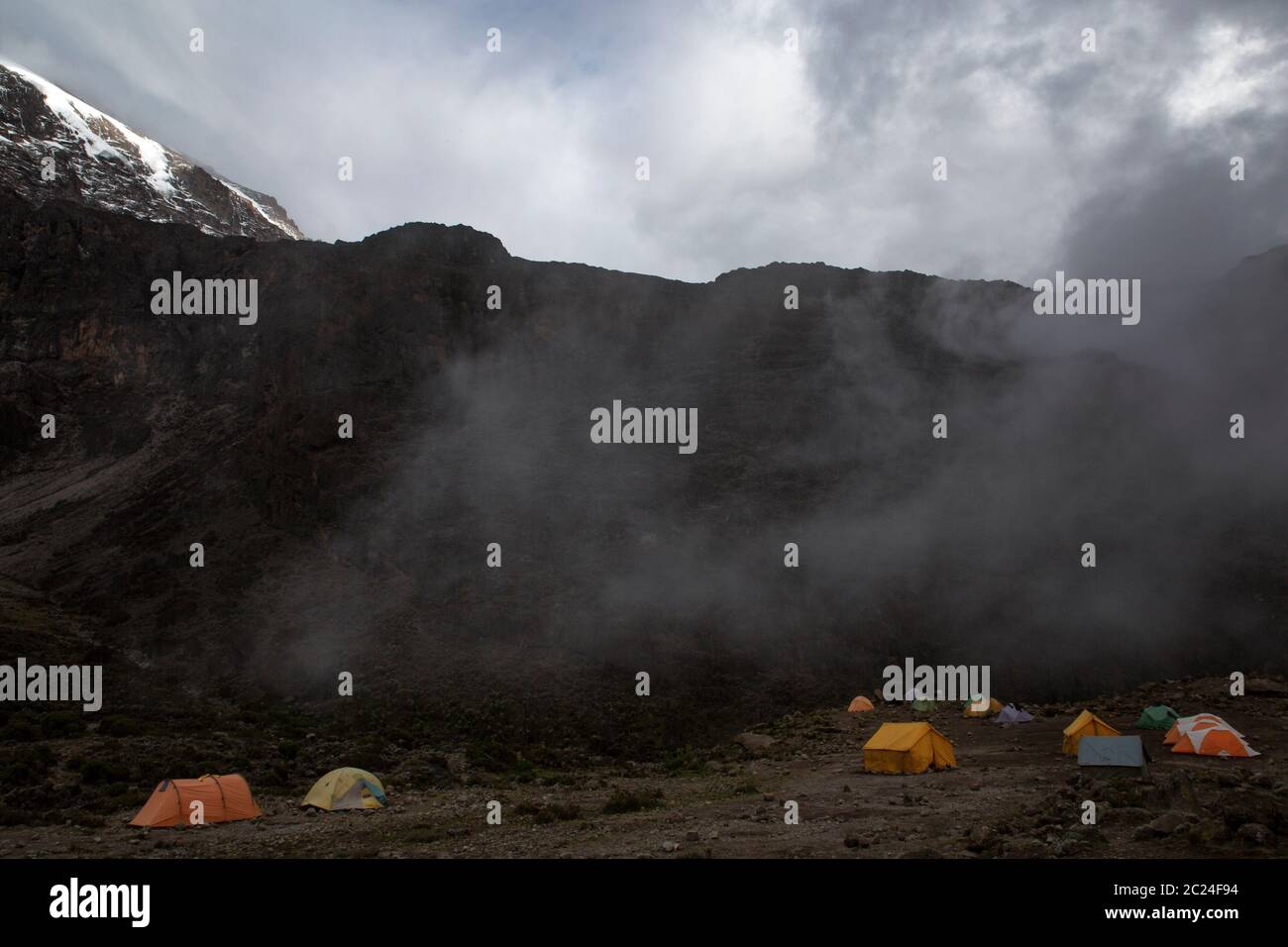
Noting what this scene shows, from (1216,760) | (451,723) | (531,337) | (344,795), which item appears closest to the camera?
(344,795)

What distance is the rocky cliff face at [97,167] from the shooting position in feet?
328

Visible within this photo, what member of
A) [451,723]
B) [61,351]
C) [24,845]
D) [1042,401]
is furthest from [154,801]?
[61,351]

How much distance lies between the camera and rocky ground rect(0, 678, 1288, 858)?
43.8 feet

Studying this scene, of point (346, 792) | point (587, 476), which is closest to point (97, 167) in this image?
point (587, 476)

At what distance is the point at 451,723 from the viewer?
1358 inches

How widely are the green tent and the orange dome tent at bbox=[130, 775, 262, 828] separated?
2663 cm

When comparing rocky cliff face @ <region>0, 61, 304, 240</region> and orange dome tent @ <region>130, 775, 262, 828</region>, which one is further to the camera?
rocky cliff face @ <region>0, 61, 304, 240</region>

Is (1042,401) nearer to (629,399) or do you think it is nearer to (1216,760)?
(629,399)

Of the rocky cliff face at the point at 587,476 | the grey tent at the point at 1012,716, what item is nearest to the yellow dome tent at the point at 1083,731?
the grey tent at the point at 1012,716

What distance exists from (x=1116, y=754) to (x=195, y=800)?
19726mm

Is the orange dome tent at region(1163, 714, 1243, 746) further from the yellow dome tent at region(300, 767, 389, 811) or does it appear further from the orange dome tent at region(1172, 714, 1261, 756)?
the yellow dome tent at region(300, 767, 389, 811)

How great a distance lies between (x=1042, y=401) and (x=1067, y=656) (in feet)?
84.0

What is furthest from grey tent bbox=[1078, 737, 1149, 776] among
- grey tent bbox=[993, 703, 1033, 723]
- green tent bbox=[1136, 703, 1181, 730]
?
grey tent bbox=[993, 703, 1033, 723]

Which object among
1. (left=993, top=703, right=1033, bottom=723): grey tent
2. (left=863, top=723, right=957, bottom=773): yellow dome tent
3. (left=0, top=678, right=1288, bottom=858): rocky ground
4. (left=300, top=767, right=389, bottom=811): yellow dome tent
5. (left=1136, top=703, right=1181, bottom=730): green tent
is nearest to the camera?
(left=0, top=678, right=1288, bottom=858): rocky ground
